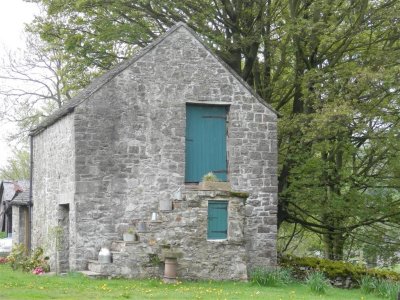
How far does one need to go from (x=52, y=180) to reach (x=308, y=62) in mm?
9238

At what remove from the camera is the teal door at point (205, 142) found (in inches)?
802

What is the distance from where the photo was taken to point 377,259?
1207 inches

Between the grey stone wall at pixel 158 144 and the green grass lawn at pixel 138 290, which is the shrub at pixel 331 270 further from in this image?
the green grass lawn at pixel 138 290

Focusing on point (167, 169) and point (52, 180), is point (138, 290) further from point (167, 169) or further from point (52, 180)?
point (52, 180)

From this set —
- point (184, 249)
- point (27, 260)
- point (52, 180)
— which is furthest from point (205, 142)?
point (27, 260)

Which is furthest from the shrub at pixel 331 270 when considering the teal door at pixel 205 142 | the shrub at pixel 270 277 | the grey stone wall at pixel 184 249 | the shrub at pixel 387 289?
the teal door at pixel 205 142

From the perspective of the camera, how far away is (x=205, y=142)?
Result: 2053cm

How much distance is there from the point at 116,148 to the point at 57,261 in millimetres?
3788

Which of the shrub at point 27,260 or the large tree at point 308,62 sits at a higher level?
the large tree at point 308,62

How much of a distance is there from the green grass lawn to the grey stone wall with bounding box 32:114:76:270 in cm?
261

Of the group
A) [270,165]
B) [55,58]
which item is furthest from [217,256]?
[55,58]

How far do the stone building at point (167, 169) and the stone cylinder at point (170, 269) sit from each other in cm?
18

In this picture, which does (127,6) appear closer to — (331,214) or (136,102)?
(136,102)

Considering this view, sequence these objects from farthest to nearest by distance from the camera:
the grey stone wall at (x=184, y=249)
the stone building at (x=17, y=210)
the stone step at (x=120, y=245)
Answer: the stone building at (x=17, y=210), the stone step at (x=120, y=245), the grey stone wall at (x=184, y=249)
